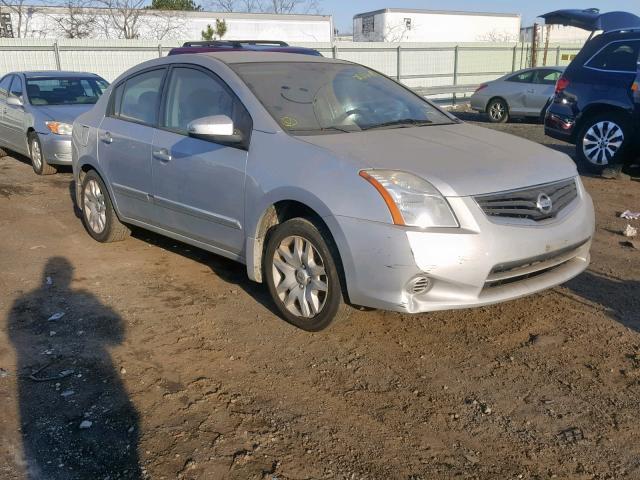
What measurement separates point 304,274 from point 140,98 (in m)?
2.46

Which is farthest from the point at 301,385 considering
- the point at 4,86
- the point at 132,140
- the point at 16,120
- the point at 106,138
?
the point at 4,86

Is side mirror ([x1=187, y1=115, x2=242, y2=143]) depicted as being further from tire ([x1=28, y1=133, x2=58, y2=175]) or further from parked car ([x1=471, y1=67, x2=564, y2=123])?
parked car ([x1=471, y1=67, x2=564, y2=123])

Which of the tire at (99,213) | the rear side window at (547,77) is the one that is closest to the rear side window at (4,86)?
the tire at (99,213)

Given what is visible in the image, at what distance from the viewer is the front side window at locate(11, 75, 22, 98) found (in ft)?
35.1

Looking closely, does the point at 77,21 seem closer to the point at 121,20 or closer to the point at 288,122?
the point at 121,20

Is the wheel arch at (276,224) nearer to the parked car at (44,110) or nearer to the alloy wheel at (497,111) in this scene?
the parked car at (44,110)

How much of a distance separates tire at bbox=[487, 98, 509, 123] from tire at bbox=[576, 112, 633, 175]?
8.27 metres

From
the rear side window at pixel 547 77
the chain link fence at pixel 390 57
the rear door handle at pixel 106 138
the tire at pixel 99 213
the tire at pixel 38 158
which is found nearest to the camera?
the rear door handle at pixel 106 138

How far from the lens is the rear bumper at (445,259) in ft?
11.8

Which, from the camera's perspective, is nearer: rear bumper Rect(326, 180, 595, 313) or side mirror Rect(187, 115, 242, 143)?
rear bumper Rect(326, 180, 595, 313)

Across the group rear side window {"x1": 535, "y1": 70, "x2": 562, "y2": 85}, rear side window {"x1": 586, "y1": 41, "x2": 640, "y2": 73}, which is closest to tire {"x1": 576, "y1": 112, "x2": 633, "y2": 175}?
rear side window {"x1": 586, "y1": 41, "x2": 640, "y2": 73}

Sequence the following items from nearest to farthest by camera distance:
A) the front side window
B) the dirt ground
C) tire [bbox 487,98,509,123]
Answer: the dirt ground, the front side window, tire [bbox 487,98,509,123]

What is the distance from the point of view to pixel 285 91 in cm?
465

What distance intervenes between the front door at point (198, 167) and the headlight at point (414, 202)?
1126 mm
